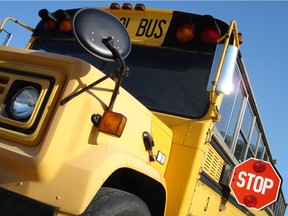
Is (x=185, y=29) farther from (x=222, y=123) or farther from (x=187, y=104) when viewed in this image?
(x=222, y=123)

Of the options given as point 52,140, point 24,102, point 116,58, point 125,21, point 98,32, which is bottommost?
point 52,140

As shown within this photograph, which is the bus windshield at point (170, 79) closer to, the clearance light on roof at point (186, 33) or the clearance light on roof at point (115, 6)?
the clearance light on roof at point (186, 33)

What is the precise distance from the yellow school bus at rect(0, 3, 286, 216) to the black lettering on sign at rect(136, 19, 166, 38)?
0.04 ft

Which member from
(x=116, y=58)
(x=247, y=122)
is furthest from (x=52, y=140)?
(x=247, y=122)

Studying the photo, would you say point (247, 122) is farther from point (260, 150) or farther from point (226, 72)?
point (226, 72)

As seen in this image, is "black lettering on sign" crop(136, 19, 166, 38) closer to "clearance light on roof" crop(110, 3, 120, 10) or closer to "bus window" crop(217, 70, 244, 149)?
"clearance light on roof" crop(110, 3, 120, 10)

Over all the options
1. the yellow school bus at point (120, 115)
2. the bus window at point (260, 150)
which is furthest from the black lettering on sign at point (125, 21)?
the bus window at point (260, 150)

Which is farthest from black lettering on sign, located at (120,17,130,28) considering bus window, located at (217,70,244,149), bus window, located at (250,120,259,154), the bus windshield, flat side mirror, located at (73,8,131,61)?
bus window, located at (250,120,259,154)

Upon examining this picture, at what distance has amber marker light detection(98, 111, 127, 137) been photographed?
79.3 inches

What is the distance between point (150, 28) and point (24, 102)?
5.64 ft

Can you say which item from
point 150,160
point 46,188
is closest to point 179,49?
point 150,160

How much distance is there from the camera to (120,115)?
2.02 m

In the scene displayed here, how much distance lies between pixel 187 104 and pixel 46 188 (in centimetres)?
150

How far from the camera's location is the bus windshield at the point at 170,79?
119 inches
